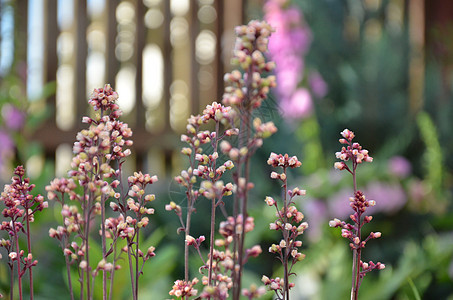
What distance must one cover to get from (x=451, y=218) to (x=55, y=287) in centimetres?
127

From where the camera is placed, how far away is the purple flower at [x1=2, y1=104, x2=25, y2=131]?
1.82 metres

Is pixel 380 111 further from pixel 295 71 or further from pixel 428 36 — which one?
pixel 428 36

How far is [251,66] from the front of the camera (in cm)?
32

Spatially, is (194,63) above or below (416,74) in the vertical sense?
above

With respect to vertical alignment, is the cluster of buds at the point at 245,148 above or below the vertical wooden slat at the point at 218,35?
below

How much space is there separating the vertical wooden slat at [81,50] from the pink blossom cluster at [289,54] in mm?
1065

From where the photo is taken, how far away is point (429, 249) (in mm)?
1403

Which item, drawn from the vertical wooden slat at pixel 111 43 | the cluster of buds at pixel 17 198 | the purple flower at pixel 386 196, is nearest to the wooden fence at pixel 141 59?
the vertical wooden slat at pixel 111 43

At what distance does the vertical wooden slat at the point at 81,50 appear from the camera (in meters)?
2.67

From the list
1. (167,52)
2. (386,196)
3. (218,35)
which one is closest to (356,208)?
(386,196)

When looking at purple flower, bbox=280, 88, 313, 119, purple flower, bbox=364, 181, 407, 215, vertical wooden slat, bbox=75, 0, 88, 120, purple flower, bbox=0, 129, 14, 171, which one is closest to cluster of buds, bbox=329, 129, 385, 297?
purple flower, bbox=364, 181, 407, 215

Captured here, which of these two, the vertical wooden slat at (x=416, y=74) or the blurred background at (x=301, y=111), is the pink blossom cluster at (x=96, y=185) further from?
the vertical wooden slat at (x=416, y=74)

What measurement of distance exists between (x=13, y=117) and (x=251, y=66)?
1765 mm

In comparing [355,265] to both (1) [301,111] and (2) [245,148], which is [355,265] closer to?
(2) [245,148]
